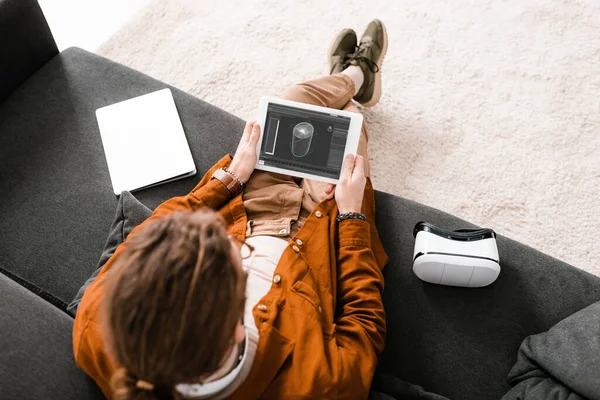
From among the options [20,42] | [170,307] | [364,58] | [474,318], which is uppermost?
[20,42]

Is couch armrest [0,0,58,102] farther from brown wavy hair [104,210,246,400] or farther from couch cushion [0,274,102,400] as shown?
brown wavy hair [104,210,246,400]

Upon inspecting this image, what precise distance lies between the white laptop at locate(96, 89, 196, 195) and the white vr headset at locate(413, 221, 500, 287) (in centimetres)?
62

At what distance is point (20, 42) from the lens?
1311 millimetres

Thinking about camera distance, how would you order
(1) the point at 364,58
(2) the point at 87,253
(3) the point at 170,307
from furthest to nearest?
(1) the point at 364,58, (2) the point at 87,253, (3) the point at 170,307

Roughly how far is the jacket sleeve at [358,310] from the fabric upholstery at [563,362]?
0.95ft

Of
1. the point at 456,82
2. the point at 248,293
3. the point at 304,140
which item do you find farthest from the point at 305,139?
the point at 456,82

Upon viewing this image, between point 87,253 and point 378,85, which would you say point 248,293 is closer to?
point 87,253

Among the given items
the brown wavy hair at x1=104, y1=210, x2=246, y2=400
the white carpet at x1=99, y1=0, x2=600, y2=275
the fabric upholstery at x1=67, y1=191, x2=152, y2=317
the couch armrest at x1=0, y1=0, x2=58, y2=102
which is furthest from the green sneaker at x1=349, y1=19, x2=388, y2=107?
the brown wavy hair at x1=104, y1=210, x2=246, y2=400

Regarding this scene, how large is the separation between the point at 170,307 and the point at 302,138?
0.66 metres

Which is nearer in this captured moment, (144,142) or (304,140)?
(304,140)

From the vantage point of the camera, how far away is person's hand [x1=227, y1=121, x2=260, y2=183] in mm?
1149

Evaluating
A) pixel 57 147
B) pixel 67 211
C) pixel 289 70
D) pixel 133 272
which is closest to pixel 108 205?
pixel 67 211

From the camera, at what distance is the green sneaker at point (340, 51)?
1.63 m


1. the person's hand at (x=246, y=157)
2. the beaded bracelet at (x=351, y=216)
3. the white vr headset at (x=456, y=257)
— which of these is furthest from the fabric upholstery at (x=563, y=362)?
the person's hand at (x=246, y=157)
